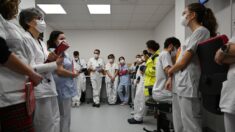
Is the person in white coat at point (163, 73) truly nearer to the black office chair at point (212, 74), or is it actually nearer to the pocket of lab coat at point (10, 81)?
the black office chair at point (212, 74)

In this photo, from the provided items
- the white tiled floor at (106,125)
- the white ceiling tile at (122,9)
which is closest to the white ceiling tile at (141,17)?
the white ceiling tile at (122,9)

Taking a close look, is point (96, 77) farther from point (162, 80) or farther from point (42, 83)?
point (42, 83)

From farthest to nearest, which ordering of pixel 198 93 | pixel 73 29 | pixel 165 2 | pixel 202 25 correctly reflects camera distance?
pixel 73 29
pixel 165 2
pixel 202 25
pixel 198 93

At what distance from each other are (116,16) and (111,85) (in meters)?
2.16

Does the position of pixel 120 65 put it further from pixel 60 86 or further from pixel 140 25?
pixel 60 86

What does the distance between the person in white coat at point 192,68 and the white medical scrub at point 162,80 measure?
0.58 metres

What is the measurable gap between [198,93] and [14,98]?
135 centimetres

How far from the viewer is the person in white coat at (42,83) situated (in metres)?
1.42

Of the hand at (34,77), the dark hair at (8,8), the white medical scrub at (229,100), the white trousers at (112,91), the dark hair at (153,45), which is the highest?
the dark hair at (153,45)

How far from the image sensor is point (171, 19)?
5.61 meters

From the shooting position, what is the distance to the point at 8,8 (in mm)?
1058

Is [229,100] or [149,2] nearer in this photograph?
[229,100]

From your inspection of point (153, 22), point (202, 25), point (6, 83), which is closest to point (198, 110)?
point (202, 25)

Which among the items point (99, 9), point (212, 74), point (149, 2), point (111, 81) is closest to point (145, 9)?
point (149, 2)
